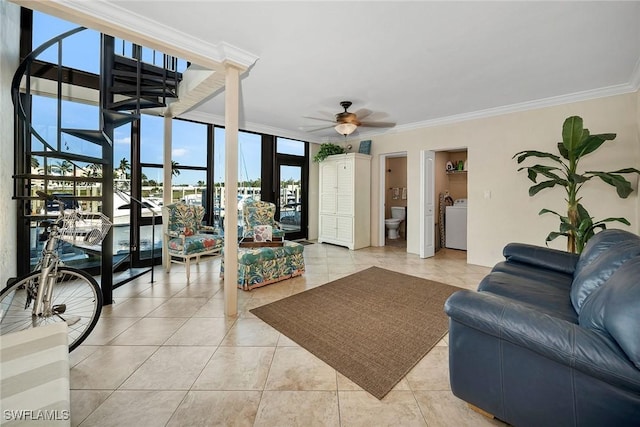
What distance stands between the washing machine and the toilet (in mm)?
1262

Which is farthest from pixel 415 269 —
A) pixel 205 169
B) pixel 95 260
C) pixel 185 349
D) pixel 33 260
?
pixel 33 260

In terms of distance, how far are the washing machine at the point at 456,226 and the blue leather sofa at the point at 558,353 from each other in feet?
13.3

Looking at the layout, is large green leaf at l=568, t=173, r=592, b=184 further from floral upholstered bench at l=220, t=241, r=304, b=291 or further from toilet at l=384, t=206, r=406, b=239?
toilet at l=384, t=206, r=406, b=239

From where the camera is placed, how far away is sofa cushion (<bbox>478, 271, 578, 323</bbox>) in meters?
1.65

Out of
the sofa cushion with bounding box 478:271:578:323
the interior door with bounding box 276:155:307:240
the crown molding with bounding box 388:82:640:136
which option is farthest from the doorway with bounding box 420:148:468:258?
the sofa cushion with bounding box 478:271:578:323

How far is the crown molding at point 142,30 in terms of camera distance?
1878 millimetres

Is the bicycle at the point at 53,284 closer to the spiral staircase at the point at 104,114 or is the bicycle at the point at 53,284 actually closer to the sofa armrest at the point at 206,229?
the spiral staircase at the point at 104,114

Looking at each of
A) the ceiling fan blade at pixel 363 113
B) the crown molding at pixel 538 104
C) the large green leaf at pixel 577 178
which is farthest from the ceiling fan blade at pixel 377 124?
the large green leaf at pixel 577 178

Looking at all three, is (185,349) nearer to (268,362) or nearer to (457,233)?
(268,362)

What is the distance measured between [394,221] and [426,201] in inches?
71.0

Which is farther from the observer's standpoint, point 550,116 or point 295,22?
point 550,116

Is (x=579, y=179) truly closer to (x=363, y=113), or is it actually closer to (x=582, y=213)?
(x=582, y=213)

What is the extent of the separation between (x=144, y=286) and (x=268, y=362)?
7.85ft

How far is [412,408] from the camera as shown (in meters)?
1.52
